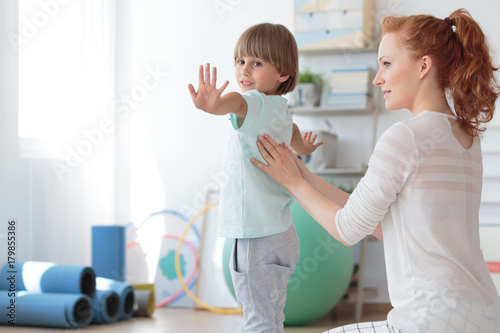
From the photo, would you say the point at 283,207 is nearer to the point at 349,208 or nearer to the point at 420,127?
the point at 349,208

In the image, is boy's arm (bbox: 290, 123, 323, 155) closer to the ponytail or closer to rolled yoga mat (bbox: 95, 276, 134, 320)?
the ponytail

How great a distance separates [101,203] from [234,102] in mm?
3002

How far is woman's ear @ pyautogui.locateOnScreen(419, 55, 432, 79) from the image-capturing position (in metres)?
1.26

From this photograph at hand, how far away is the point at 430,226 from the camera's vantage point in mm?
1169

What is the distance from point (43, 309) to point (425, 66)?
252 centimetres

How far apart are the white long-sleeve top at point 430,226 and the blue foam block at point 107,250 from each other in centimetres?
294

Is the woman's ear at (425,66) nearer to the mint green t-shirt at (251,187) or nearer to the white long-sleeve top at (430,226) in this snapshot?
the white long-sleeve top at (430,226)

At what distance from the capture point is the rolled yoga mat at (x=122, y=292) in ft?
11.6

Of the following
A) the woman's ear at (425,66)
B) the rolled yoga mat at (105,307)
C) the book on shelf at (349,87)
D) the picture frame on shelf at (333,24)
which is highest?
the picture frame on shelf at (333,24)

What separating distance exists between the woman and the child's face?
1.51 feet

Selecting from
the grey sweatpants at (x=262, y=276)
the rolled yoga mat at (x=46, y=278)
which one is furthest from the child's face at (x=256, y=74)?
the rolled yoga mat at (x=46, y=278)

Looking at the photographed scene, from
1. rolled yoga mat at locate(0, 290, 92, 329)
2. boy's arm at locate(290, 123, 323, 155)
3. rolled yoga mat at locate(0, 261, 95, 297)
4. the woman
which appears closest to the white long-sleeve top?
the woman

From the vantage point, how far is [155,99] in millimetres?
4391

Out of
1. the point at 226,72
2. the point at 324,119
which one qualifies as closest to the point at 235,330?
the point at 324,119
